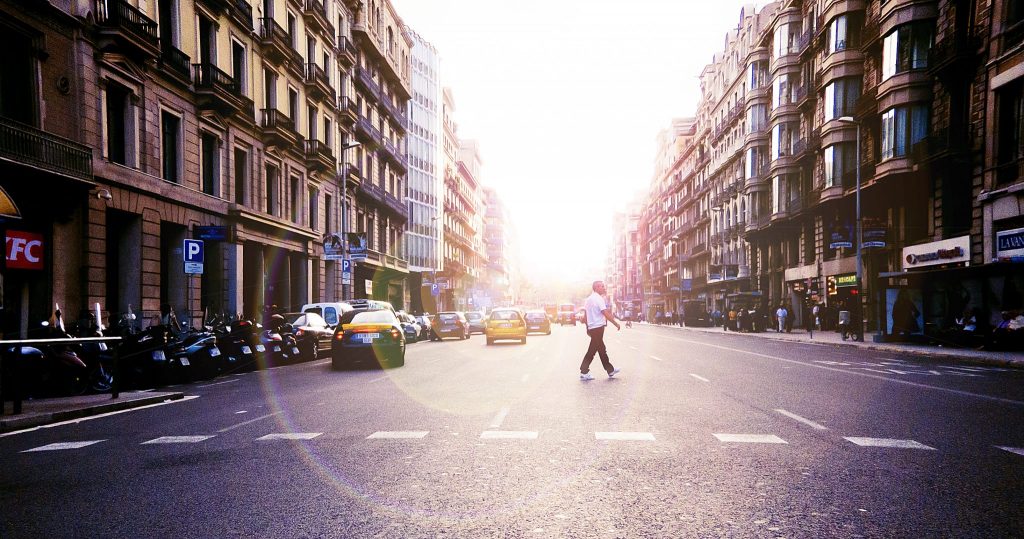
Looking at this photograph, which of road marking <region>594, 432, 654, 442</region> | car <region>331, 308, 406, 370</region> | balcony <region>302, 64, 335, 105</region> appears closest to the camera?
road marking <region>594, 432, 654, 442</region>

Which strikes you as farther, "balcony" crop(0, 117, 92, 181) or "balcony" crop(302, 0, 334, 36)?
"balcony" crop(302, 0, 334, 36)

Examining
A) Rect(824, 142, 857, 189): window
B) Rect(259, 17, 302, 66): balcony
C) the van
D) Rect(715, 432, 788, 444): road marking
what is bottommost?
Rect(715, 432, 788, 444): road marking

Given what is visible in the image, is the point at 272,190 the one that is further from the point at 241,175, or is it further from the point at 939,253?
the point at 939,253

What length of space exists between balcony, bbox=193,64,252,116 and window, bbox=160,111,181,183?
1471 mm

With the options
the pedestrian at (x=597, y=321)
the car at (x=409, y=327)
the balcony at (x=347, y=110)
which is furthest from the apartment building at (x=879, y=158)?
the balcony at (x=347, y=110)

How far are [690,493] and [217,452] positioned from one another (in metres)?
4.49

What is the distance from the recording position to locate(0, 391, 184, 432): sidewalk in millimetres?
8694

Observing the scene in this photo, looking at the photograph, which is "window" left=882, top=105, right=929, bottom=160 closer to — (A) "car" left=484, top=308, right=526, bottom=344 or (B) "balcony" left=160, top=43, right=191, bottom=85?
(A) "car" left=484, top=308, right=526, bottom=344

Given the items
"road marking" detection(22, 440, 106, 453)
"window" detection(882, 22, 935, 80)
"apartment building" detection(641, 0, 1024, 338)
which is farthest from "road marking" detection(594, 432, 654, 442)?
"window" detection(882, 22, 935, 80)

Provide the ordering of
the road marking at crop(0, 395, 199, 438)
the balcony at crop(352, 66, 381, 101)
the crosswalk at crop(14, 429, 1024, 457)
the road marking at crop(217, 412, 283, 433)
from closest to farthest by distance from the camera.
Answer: the crosswalk at crop(14, 429, 1024, 457), the road marking at crop(217, 412, 283, 433), the road marking at crop(0, 395, 199, 438), the balcony at crop(352, 66, 381, 101)

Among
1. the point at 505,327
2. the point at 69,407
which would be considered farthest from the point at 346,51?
the point at 69,407

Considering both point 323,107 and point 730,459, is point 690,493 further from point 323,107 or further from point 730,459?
point 323,107

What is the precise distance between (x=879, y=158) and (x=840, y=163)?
3.96 m

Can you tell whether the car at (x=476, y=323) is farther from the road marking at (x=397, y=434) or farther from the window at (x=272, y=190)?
the road marking at (x=397, y=434)
